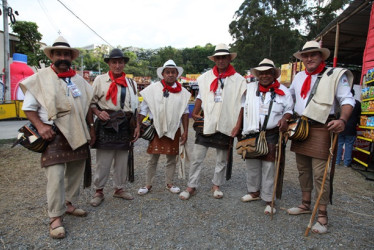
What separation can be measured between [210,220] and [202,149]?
3.43 feet

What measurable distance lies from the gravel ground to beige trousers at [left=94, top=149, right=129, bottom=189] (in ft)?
0.96

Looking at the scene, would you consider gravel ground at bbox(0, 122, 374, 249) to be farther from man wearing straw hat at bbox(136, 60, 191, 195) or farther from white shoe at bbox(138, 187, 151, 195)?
man wearing straw hat at bbox(136, 60, 191, 195)

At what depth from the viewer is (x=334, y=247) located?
259 centimetres

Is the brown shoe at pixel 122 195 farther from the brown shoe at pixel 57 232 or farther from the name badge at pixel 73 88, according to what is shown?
the name badge at pixel 73 88

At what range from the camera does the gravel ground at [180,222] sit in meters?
2.62

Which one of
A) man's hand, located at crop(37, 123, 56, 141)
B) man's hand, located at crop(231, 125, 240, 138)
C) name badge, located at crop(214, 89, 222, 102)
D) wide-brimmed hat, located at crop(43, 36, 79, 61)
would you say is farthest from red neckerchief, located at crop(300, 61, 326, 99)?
man's hand, located at crop(37, 123, 56, 141)

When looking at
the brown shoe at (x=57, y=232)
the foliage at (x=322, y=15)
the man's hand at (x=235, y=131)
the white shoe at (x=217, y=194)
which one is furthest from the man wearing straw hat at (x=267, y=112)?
the foliage at (x=322, y=15)

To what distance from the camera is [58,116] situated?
2.79m

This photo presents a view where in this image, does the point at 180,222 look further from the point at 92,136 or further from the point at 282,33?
the point at 282,33

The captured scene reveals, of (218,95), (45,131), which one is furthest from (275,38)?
(45,131)

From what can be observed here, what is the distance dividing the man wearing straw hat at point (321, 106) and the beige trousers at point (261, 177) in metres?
0.47

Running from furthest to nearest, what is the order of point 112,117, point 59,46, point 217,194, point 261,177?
point 217,194
point 261,177
point 112,117
point 59,46

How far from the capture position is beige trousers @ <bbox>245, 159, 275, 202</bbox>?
3.42 m

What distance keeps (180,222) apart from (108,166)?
4.17 feet
